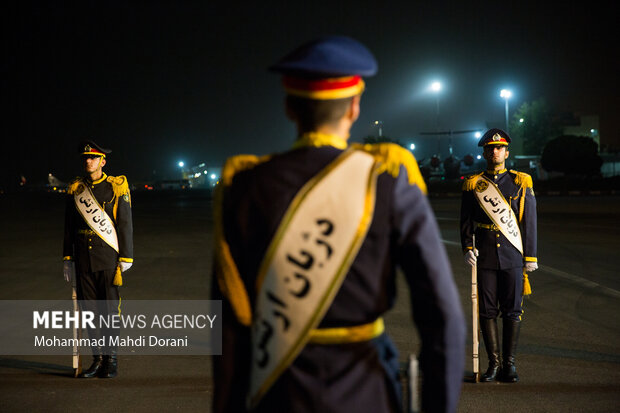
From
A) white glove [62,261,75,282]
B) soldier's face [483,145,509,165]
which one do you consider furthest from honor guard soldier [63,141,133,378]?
soldier's face [483,145,509,165]

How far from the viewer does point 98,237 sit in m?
5.53

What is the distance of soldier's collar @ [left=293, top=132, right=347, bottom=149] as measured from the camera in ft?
5.81

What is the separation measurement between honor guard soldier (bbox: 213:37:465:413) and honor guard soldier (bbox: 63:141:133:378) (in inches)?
163

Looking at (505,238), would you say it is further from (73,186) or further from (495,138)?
(73,186)

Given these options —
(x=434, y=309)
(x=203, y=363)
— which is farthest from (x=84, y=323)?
(x=434, y=309)

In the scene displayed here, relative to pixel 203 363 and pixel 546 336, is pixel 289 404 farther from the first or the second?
pixel 546 336

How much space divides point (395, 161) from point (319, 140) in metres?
0.25

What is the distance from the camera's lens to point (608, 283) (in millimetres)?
9938

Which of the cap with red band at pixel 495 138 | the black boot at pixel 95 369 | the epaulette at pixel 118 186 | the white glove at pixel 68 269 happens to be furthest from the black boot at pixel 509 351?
the white glove at pixel 68 269

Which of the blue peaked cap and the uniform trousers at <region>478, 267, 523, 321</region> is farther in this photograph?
the uniform trousers at <region>478, 267, 523, 321</region>

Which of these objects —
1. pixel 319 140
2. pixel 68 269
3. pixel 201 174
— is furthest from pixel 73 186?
pixel 201 174

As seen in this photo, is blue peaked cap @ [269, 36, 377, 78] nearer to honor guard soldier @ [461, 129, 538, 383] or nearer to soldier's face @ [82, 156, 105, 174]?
honor guard soldier @ [461, 129, 538, 383]

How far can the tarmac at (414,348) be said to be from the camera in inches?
187

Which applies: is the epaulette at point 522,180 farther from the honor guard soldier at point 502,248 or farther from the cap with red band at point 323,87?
the cap with red band at point 323,87
